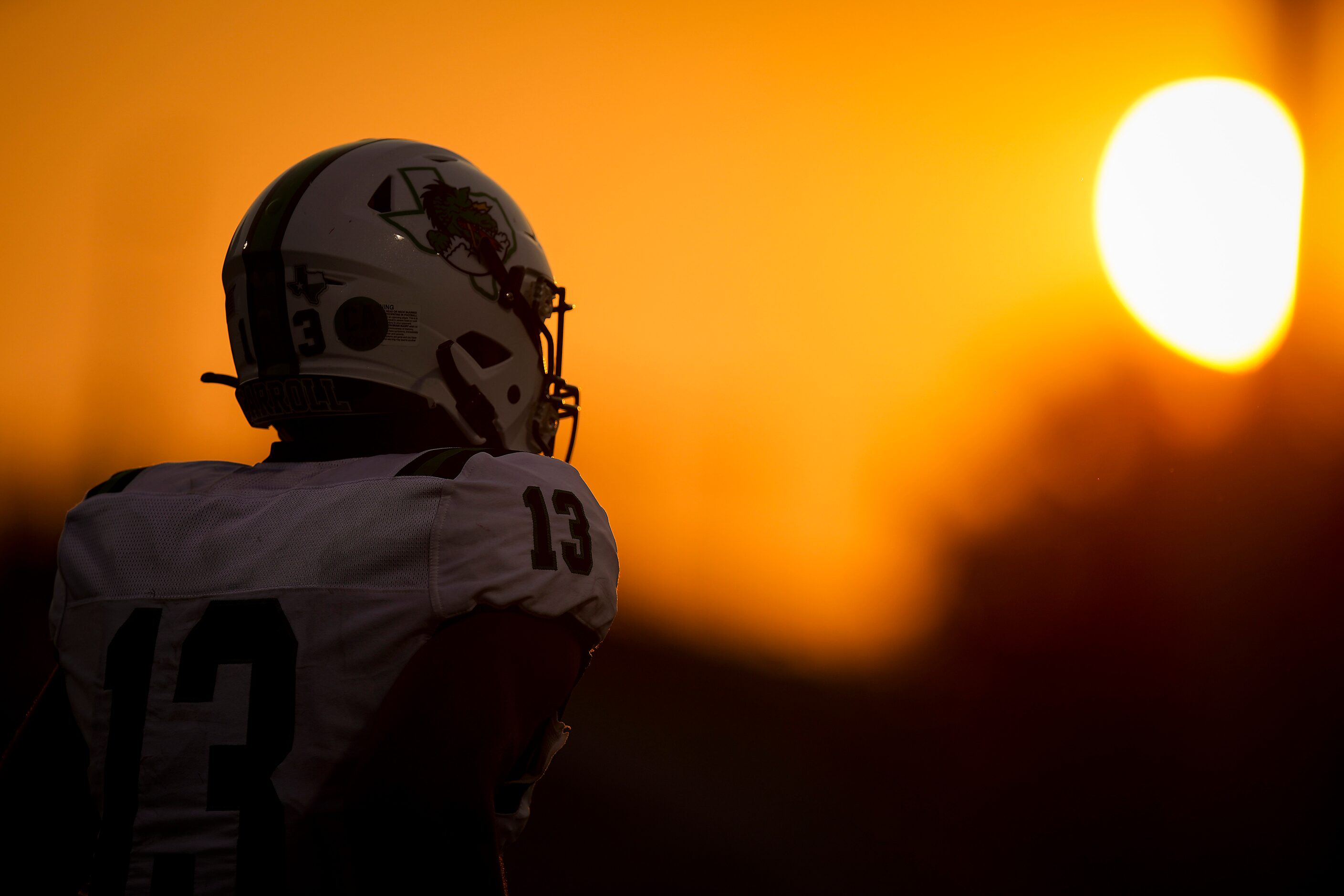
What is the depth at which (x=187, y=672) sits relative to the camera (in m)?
1.32

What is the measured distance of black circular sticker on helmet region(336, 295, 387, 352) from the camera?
1.64 meters

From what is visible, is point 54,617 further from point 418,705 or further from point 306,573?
point 418,705

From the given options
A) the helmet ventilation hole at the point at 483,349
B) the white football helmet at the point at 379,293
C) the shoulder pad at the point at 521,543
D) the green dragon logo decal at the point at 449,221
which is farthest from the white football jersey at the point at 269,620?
the green dragon logo decal at the point at 449,221

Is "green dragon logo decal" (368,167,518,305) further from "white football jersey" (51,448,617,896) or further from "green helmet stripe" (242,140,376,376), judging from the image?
"white football jersey" (51,448,617,896)

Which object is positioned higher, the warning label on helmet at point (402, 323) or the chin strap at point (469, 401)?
the warning label on helmet at point (402, 323)

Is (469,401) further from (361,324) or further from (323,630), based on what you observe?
(323,630)

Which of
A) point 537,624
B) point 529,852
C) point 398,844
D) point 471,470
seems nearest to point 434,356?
point 471,470

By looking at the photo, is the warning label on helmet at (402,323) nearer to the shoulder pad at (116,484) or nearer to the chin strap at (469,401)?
the chin strap at (469,401)

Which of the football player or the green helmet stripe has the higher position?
the green helmet stripe

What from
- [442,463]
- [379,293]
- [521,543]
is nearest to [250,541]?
[442,463]

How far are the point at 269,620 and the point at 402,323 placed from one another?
0.64 meters

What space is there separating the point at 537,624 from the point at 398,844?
36cm

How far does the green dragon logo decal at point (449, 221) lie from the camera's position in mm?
1725

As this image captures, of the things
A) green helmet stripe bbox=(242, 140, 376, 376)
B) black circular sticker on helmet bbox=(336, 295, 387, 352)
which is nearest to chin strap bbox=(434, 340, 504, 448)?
black circular sticker on helmet bbox=(336, 295, 387, 352)
